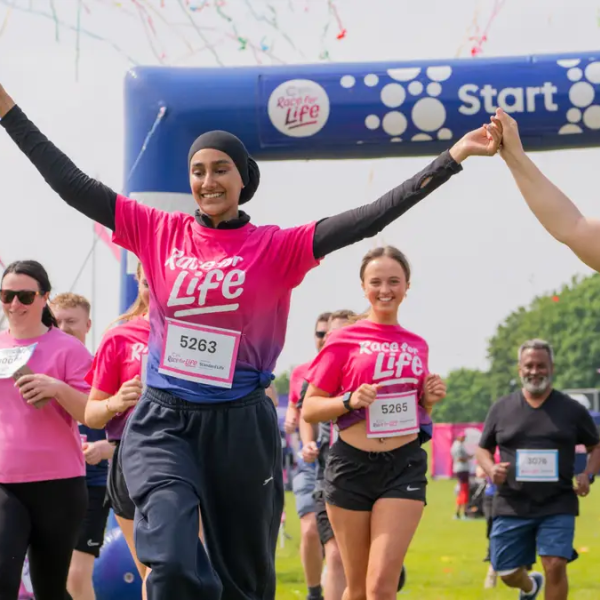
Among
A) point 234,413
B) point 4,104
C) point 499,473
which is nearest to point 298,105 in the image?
point 499,473

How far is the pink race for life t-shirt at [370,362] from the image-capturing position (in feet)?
22.8

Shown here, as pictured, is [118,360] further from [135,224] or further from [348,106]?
[348,106]

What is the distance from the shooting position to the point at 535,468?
8.66 metres

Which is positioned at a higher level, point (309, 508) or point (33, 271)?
point (33, 271)

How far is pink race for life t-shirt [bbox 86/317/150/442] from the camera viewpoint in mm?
6211

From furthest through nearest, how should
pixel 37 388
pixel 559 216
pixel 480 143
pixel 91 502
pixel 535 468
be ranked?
pixel 535 468 → pixel 91 502 → pixel 37 388 → pixel 480 143 → pixel 559 216

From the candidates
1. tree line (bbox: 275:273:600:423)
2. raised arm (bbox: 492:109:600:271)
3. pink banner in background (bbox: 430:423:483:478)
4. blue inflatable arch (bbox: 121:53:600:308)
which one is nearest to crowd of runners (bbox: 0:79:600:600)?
raised arm (bbox: 492:109:600:271)

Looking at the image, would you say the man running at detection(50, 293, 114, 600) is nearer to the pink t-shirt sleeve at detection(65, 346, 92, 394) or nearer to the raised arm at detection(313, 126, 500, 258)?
the pink t-shirt sleeve at detection(65, 346, 92, 394)

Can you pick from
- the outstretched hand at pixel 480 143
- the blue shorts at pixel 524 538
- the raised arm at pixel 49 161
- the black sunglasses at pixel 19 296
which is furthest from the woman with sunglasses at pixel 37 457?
the blue shorts at pixel 524 538

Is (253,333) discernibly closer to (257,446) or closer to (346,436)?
(257,446)

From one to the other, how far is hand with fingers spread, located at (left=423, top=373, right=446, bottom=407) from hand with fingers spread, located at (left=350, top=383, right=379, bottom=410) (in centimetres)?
38

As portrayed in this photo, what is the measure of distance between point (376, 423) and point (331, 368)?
0.48 metres

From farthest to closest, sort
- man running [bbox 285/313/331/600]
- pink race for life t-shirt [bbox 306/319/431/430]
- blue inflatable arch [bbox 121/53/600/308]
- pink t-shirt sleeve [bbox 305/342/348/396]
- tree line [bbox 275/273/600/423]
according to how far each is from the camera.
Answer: tree line [bbox 275/273/600/423] < man running [bbox 285/313/331/600] < blue inflatable arch [bbox 121/53/600/308] < pink t-shirt sleeve [bbox 305/342/348/396] < pink race for life t-shirt [bbox 306/319/431/430]

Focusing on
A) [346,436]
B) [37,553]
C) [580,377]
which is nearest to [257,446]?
[37,553]
